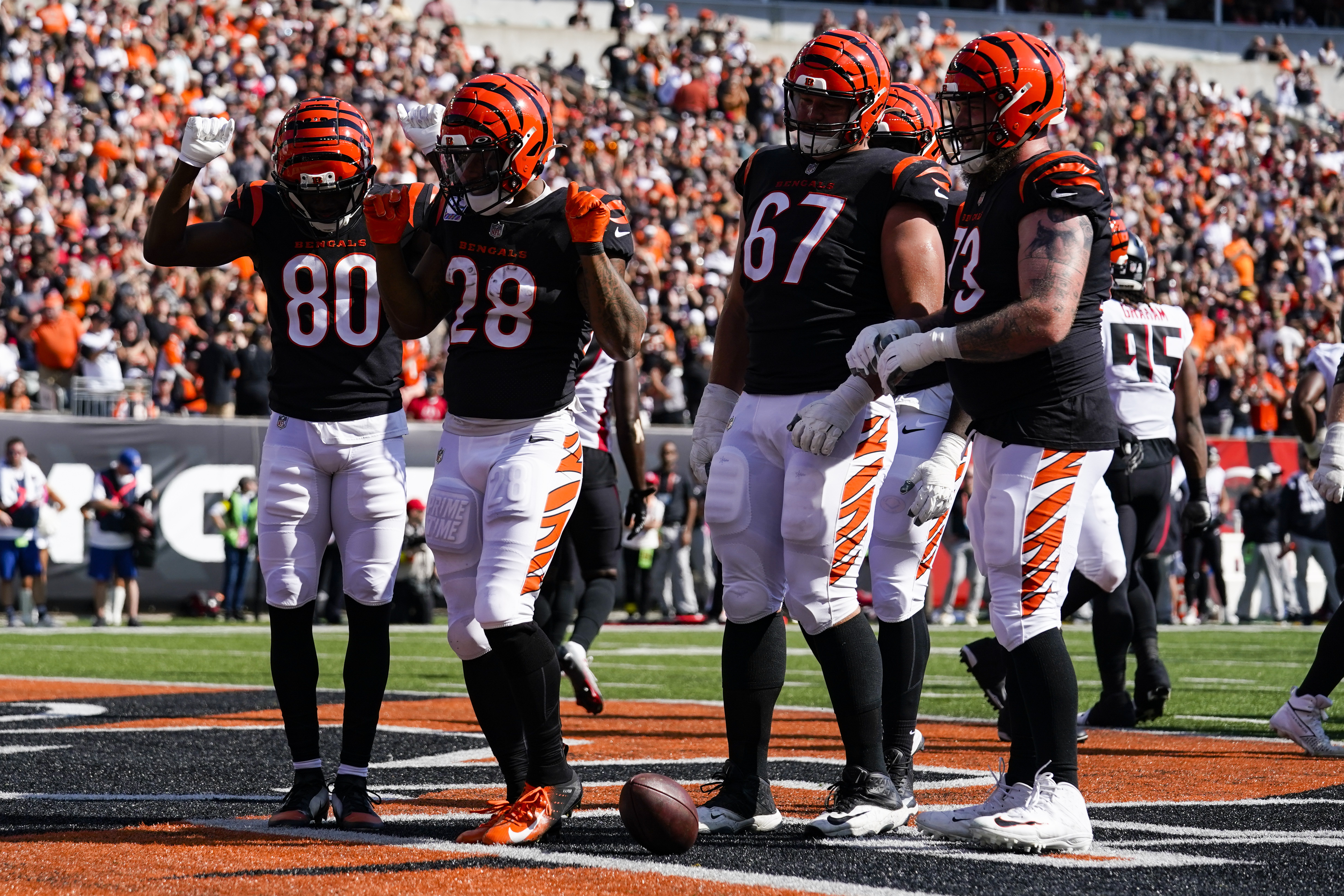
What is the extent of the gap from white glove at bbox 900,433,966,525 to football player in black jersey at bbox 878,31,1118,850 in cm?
11

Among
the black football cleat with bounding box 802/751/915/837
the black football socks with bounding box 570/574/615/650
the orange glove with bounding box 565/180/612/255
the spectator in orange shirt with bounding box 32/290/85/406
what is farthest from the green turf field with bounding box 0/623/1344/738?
the orange glove with bounding box 565/180/612/255

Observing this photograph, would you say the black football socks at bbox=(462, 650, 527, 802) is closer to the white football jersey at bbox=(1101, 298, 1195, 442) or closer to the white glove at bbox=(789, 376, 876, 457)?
the white glove at bbox=(789, 376, 876, 457)

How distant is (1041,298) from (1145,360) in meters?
3.15

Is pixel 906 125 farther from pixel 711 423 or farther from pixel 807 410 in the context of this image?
pixel 807 410

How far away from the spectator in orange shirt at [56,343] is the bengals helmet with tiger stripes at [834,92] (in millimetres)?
12521

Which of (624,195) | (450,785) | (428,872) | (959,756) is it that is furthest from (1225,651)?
(624,195)

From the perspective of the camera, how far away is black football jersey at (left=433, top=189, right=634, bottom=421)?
4.42m

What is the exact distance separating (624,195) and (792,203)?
1793 centimetres

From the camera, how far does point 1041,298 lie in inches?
161

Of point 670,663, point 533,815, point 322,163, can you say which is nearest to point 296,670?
point 533,815

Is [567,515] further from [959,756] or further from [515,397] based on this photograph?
[959,756]

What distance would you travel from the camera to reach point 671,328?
19406 mm

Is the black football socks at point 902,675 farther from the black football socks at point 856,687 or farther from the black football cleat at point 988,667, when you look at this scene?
the black football cleat at point 988,667

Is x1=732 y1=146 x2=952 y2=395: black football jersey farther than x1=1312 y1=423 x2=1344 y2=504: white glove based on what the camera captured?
No
